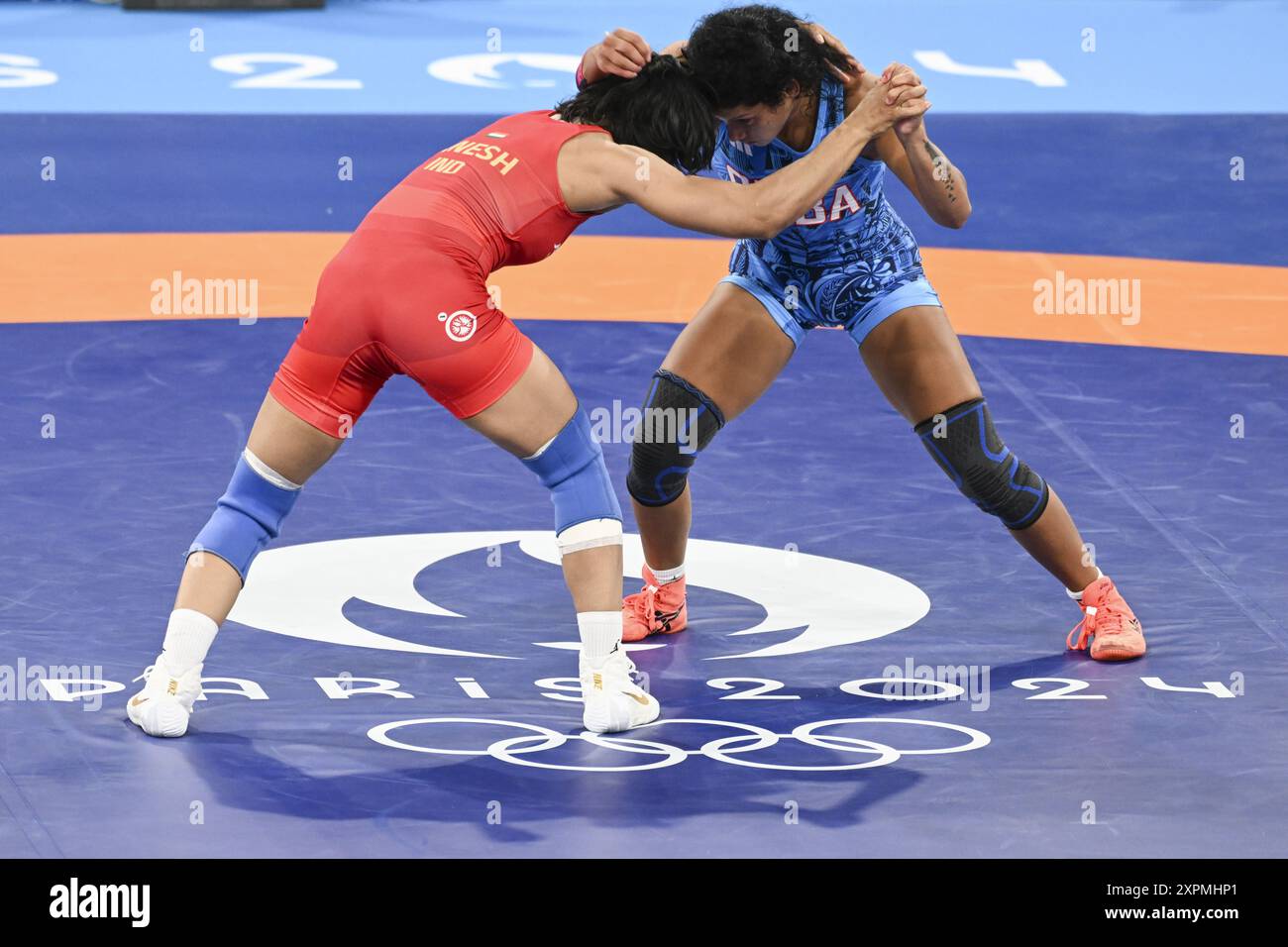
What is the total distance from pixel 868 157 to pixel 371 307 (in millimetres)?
1404

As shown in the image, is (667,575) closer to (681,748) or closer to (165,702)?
(681,748)

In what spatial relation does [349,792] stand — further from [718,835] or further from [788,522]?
[788,522]

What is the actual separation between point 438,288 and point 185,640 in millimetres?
943

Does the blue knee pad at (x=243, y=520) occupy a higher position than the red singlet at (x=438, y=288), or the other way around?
the red singlet at (x=438, y=288)

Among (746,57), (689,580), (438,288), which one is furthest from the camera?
(689,580)

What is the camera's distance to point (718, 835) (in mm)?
4289

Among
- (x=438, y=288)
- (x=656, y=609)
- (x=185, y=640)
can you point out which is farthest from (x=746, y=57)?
(x=185, y=640)

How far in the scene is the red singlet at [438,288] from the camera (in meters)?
4.71

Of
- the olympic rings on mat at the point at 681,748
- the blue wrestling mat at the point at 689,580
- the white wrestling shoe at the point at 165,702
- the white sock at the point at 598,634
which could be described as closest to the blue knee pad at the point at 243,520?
the white wrestling shoe at the point at 165,702

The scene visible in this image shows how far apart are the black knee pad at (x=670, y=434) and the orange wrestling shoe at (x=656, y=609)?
246mm

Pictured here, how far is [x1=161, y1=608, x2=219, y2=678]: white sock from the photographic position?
478cm

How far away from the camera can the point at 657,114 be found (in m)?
4.88

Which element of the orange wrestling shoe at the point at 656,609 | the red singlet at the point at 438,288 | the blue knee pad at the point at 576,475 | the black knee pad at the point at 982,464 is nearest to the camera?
the red singlet at the point at 438,288

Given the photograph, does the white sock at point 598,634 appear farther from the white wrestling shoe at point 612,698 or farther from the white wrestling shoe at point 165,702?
the white wrestling shoe at point 165,702
